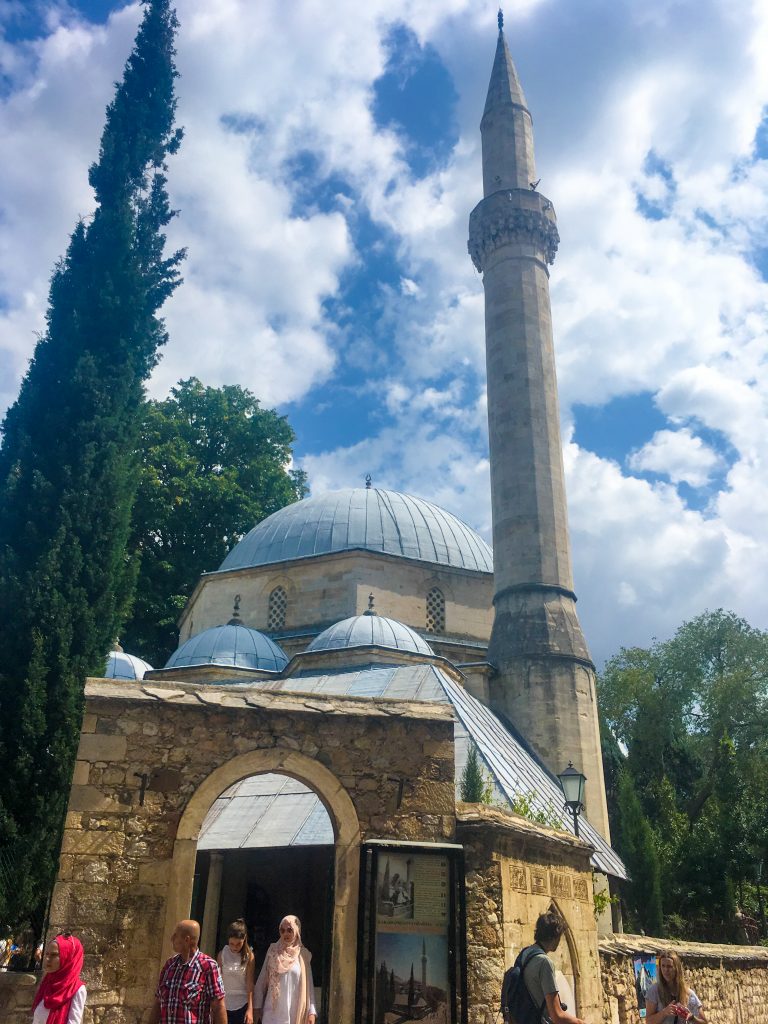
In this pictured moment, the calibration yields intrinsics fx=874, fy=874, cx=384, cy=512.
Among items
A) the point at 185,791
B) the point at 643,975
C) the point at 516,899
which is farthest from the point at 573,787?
the point at 185,791

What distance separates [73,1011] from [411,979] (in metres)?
2.31

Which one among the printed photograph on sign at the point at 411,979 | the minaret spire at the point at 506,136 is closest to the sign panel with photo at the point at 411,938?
the printed photograph on sign at the point at 411,979

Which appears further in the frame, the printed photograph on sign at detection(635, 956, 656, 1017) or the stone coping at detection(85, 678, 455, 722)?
the printed photograph on sign at detection(635, 956, 656, 1017)

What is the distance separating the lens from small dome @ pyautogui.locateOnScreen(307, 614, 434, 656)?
15883 mm

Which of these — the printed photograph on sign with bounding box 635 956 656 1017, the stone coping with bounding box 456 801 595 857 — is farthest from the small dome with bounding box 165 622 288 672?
the stone coping with bounding box 456 801 595 857

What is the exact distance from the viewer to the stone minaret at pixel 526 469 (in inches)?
647

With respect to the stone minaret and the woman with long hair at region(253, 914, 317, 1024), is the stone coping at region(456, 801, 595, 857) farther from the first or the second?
the stone minaret

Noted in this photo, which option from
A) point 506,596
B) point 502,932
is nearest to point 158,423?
point 506,596

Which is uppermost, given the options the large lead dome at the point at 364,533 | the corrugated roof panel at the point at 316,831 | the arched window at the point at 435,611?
the large lead dome at the point at 364,533

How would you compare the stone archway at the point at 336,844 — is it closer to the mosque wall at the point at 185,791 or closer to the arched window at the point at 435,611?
the mosque wall at the point at 185,791

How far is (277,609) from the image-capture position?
20.0 m

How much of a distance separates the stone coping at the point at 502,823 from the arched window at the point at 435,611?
1205 cm

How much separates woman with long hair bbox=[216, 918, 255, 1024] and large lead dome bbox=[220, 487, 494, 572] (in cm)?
1450

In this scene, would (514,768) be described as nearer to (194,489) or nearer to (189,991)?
(189,991)
